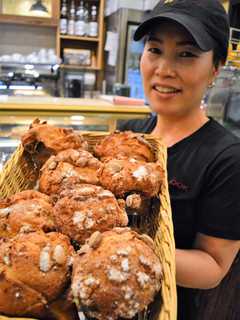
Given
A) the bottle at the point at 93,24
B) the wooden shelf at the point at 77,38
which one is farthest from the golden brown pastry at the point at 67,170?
the bottle at the point at 93,24

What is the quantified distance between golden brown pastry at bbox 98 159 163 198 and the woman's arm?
0.21m

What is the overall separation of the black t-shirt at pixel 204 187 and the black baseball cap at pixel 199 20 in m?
0.26

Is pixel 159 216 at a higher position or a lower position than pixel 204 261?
higher

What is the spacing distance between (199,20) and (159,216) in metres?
0.55

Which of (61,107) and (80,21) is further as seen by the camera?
(80,21)

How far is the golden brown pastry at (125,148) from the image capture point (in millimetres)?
776

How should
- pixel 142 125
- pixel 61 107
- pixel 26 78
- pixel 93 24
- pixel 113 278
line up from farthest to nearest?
pixel 93 24, pixel 26 78, pixel 61 107, pixel 142 125, pixel 113 278

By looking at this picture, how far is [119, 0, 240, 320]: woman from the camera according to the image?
0.89m

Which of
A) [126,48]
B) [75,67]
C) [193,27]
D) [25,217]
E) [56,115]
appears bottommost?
[56,115]

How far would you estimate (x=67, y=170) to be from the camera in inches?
26.6

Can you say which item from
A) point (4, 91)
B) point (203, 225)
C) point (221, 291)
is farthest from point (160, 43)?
point (4, 91)

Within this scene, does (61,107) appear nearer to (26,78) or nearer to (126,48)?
(26,78)

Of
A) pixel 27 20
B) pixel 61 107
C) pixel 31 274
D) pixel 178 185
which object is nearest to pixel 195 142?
pixel 178 185

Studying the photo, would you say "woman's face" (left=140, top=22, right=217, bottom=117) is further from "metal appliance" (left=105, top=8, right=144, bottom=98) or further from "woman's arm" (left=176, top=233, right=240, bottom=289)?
"metal appliance" (left=105, top=8, right=144, bottom=98)
